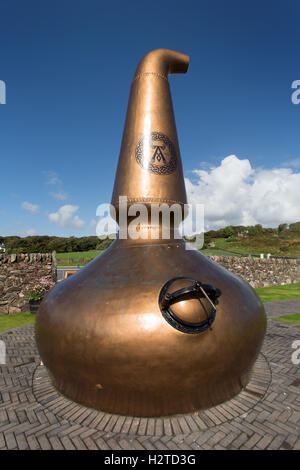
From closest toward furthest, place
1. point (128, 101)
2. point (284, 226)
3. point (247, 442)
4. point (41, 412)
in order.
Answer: point (247, 442) → point (41, 412) → point (128, 101) → point (284, 226)

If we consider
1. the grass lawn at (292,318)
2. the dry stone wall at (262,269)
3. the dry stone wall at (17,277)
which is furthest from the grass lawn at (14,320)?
the dry stone wall at (262,269)

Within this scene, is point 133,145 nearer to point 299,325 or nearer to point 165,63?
point 165,63

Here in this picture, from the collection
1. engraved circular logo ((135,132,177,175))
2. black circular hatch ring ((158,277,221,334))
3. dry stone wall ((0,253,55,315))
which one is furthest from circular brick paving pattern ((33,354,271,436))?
dry stone wall ((0,253,55,315))

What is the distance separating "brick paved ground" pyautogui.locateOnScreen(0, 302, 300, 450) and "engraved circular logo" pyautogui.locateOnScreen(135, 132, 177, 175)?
3817 mm

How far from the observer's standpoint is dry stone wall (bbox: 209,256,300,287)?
59.3ft

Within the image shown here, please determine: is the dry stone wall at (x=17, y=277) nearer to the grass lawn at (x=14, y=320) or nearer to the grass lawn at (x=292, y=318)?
the grass lawn at (x=14, y=320)

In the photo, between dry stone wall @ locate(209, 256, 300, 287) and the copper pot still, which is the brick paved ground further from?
dry stone wall @ locate(209, 256, 300, 287)

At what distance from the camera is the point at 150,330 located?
3133 mm

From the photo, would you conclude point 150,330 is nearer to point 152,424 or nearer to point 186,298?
point 186,298

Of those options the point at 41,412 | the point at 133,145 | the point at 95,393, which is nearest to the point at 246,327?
the point at 95,393

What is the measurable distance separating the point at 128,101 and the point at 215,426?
5.63 meters

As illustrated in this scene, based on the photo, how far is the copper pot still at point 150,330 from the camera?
3.11m

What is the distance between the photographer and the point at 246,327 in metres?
3.61

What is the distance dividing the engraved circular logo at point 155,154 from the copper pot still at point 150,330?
0.33 meters
